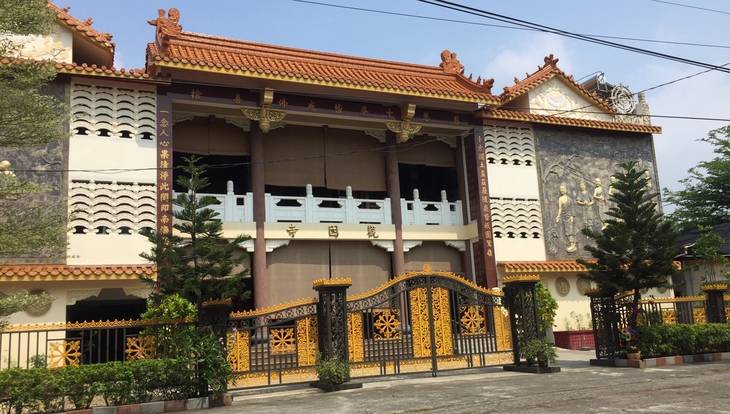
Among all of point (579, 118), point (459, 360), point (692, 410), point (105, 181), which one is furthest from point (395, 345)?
point (579, 118)

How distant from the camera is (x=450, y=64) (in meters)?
18.7

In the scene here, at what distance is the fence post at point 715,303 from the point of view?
14.7m

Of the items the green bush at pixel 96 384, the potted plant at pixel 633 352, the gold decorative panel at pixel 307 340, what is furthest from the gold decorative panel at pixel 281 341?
the potted plant at pixel 633 352

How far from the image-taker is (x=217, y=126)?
1619 centimetres

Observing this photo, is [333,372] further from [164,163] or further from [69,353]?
[164,163]

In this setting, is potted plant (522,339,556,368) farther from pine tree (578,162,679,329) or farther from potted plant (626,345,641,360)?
pine tree (578,162,679,329)

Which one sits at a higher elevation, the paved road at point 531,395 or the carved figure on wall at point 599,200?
the carved figure on wall at point 599,200

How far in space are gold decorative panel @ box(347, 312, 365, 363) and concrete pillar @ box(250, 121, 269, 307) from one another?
3.82 metres

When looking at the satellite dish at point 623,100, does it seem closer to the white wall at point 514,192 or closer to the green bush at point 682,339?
the white wall at point 514,192

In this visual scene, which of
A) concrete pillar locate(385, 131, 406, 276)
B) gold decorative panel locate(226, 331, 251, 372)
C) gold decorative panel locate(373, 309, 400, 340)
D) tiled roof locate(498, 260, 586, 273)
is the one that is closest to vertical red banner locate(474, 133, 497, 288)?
tiled roof locate(498, 260, 586, 273)

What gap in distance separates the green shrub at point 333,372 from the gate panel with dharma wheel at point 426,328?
75cm

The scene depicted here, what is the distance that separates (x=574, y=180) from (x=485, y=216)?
3.35 m

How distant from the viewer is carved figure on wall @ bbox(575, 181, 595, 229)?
59.9 feet

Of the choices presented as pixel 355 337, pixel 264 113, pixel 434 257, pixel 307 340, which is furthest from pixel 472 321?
pixel 264 113
